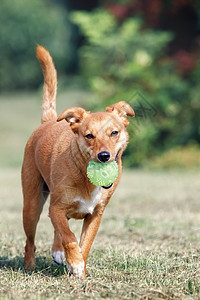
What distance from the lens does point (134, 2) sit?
17.0 metres

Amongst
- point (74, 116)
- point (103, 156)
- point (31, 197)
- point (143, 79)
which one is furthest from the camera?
point (143, 79)

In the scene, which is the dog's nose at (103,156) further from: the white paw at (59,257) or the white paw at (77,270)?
the white paw at (59,257)

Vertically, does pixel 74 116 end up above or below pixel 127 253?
above

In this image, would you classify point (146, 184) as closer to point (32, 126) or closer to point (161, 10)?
point (161, 10)

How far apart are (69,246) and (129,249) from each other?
1.26m

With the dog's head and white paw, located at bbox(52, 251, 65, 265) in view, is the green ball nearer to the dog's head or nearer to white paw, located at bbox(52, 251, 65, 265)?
the dog's head

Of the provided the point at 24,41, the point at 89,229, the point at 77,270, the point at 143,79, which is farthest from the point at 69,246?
the point at 24,41

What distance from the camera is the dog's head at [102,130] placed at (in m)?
3.75

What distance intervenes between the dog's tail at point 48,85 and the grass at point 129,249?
1376 millimetres

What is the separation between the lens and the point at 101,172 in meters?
3.73

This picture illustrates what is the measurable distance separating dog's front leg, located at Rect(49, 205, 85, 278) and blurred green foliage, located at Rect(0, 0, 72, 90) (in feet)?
81.3

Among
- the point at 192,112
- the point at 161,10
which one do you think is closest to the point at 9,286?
the point at 192,112

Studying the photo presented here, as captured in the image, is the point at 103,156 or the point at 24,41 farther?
the point at 24,41

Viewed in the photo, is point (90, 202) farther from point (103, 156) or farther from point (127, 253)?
point (127, 253)
